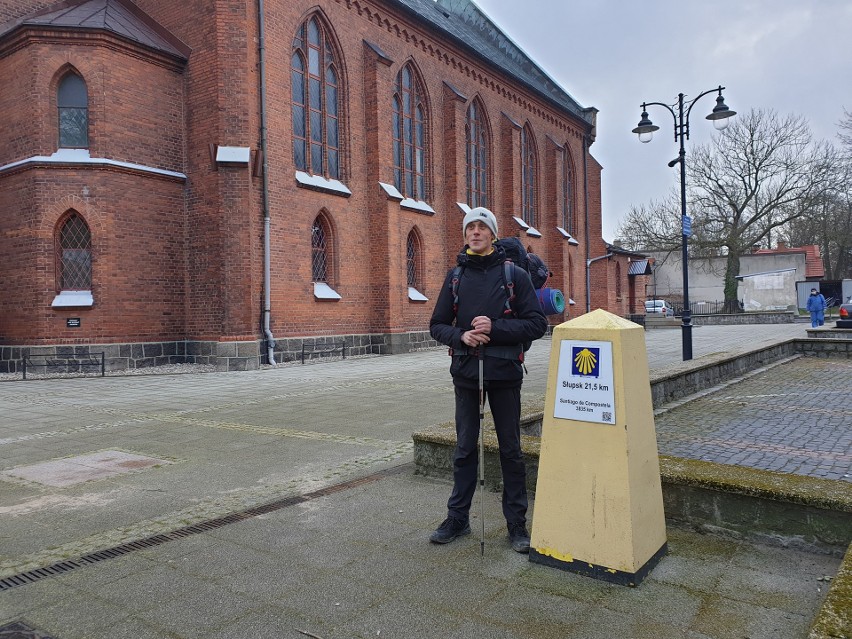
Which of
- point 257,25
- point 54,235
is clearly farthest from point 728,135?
point 54,235

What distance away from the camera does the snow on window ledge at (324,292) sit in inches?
728

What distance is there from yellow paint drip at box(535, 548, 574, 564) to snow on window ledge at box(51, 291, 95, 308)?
49.5 ft

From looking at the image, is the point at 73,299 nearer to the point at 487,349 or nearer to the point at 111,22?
the point at 111,22

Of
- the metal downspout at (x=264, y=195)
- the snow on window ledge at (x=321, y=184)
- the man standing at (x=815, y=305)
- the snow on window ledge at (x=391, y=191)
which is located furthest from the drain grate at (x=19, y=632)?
the man standing at (x=815, y=305)

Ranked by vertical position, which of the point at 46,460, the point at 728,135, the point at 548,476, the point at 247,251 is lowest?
the point at 46,460

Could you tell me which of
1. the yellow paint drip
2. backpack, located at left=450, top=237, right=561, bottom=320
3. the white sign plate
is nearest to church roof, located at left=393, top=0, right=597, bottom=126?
backpack, located at left=450, top=237, right=561, bottom=320

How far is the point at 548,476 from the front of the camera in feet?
11.1

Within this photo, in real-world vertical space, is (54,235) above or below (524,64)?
below

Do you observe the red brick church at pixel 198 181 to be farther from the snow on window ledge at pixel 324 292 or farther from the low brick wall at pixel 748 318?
the low brick wall at pixel 748 318

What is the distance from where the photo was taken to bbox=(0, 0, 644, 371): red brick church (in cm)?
1559

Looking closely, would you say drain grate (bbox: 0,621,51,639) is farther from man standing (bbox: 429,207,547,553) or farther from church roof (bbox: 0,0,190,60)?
church roof (bbox: 0,0,190,60)

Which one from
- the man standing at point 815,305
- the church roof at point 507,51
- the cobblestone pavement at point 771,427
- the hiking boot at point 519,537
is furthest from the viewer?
the church roof at point 507,51

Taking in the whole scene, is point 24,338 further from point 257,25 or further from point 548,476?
point 548,476

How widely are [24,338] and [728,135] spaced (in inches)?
1552
